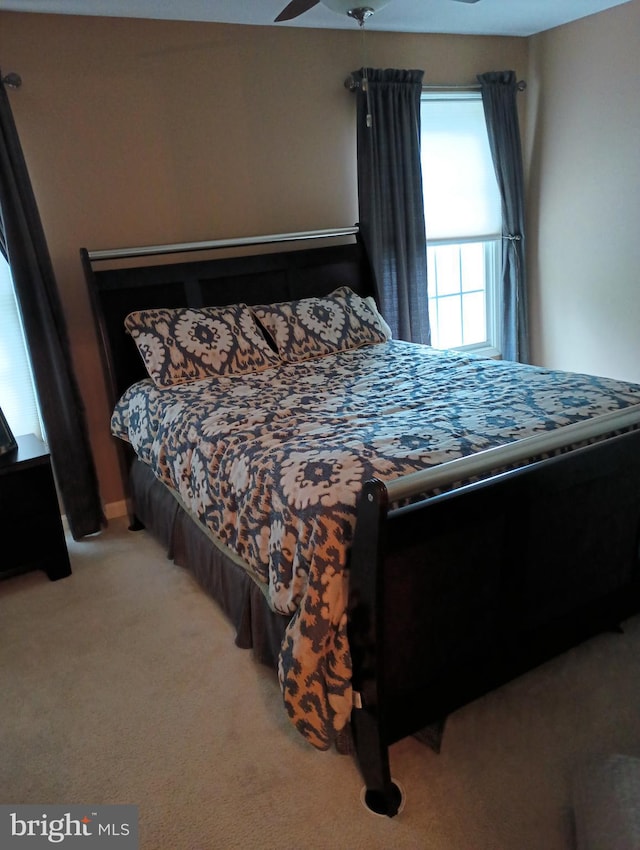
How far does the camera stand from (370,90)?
138 inches

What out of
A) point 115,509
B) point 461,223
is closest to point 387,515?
point 115,509

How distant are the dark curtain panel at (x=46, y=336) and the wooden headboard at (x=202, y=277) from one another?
19 cm

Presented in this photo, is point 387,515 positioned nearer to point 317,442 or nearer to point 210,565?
point 317,442

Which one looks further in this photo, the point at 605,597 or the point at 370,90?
the point at 370,90

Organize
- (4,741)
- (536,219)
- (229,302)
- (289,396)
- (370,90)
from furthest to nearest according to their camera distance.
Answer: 1. (536,219)
2. (370,90)
3. (229,302)
4. (289,396)
5. (4,741)

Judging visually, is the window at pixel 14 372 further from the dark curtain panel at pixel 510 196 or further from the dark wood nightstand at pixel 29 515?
the dark curtain panel at pixel 510 196

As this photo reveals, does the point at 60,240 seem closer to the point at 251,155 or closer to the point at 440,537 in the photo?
the point at 251,155

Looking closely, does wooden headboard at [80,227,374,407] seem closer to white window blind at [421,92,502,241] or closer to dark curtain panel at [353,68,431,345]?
dark curtain panel at [353,68,431,345]

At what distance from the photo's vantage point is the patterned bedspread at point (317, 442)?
1.50 m

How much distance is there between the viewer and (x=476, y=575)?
1.58 meters

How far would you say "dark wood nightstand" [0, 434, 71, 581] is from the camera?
255cm

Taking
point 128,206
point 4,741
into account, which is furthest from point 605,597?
Answer: point 128,206

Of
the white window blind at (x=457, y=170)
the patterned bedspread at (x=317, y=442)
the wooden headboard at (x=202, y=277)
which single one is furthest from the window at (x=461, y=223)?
the patterned bedspread at (x=317, y=442)

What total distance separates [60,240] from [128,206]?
36 centimetres
